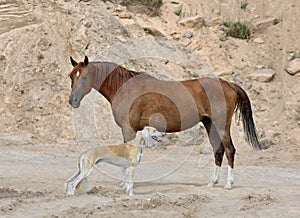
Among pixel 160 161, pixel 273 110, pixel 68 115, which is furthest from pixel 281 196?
pixel 273 110

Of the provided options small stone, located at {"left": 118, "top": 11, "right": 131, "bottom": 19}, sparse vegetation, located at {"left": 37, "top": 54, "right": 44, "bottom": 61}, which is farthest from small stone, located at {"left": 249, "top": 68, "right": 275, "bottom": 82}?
sparse vegetation, located at {"left": 37, "top": 54, "right": 44, "bottom": 61}

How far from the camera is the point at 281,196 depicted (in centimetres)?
961

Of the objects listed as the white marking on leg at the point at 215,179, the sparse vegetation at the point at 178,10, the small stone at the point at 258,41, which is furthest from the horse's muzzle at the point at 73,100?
the small stone at the point at 258,41

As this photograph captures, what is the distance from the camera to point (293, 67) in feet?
70.6

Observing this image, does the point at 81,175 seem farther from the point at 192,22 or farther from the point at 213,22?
the point at 213,22

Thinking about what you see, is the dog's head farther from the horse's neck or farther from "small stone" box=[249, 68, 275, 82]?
"small stone" box=[249, 68, 275, 82]

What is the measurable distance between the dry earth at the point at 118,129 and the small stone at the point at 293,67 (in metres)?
0.23

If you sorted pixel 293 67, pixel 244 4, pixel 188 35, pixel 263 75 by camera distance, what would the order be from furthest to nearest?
pixel 244 4, pixel 188 35, pixel 293 67, pixel 263 75

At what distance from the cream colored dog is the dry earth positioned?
0.25 meters

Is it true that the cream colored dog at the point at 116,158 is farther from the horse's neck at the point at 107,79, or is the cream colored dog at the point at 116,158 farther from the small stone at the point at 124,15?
the small stone at the point at 124,15

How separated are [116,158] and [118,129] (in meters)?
7.79

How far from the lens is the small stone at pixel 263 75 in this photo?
21.2 meters

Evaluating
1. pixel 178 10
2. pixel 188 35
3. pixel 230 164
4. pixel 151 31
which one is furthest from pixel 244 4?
pixel 230 164

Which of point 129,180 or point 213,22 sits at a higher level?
point 213,22
